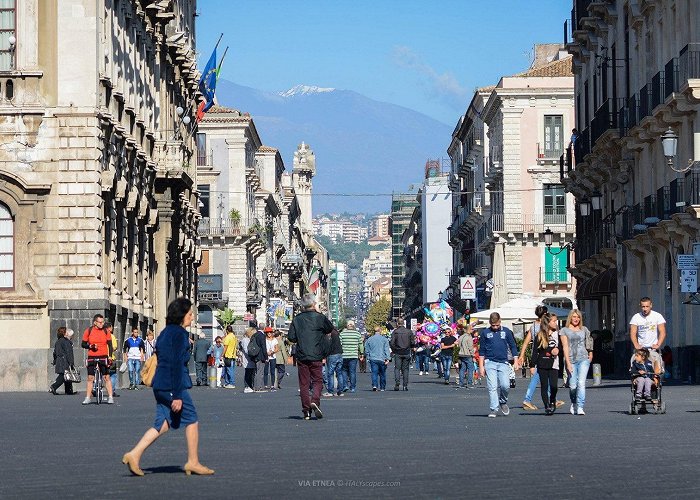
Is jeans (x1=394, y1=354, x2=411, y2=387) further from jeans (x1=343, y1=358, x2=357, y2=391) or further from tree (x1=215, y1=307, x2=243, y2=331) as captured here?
tree (x1=215, y1=307, x2=243, y2=331)

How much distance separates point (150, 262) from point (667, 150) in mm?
17837

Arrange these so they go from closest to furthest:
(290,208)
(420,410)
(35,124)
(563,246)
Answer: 1. (420,410)
2. (35,124)
3. (563,246)
4. (290,208)

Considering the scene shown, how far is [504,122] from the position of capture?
87312 millimetres

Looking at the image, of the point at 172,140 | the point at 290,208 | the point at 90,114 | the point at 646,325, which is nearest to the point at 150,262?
the point at 172,140

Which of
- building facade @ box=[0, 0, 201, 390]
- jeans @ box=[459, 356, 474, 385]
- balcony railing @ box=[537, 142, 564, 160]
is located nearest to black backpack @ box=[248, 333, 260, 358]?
building facade @ box=[0, 0, 201, 390]

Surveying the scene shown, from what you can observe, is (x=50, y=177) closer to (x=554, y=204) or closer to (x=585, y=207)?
(x=585, y=207)

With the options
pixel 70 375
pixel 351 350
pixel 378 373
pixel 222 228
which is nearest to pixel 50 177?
pixel 70 375

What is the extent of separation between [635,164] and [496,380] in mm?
27352

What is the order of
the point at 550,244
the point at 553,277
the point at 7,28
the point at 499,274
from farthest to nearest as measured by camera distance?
the point at 499,274
the point at 553,277
the point at 550,244
the point at 7,28

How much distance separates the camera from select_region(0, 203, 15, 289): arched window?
130 feet

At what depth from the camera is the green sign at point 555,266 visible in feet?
284

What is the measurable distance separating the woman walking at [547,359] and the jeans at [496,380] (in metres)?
0.58

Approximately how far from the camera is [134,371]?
42.7m

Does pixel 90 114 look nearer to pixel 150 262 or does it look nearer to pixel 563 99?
pixel 150 262
